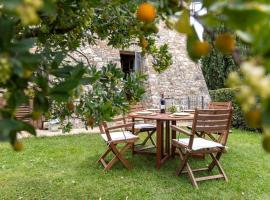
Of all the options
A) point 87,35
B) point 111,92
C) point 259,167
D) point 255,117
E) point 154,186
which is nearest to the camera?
point 255,117

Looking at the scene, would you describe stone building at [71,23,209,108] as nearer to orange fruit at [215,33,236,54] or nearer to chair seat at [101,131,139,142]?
chair seat at [101,131,139,142]

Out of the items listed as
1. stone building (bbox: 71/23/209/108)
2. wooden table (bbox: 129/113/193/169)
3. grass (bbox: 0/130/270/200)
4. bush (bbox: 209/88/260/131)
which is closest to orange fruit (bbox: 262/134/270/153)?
grass (bbox: 0/130/270/200)

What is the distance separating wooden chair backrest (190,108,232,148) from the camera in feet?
15.8

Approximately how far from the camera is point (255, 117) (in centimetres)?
57

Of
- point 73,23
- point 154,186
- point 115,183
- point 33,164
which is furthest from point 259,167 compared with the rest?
point 73,23

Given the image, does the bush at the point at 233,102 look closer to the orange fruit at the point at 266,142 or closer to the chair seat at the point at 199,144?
the chair seat at the point at 199,144

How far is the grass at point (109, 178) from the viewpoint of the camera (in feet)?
14.5

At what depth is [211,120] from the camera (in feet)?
16.3

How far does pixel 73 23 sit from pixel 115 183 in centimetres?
326

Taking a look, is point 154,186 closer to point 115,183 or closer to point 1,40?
point 115,183

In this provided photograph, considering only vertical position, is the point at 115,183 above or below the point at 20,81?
below

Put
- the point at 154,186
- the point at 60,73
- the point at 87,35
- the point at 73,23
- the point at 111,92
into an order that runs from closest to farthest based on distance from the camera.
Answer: the point at 60,73, the point at 73,23, the point at 111,92, the point at 87,35, the point at 154,186

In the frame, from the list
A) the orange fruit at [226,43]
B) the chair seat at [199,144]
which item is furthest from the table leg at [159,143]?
the orange fruit at [226,43]

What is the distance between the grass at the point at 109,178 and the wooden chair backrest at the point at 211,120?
2.21 ft
